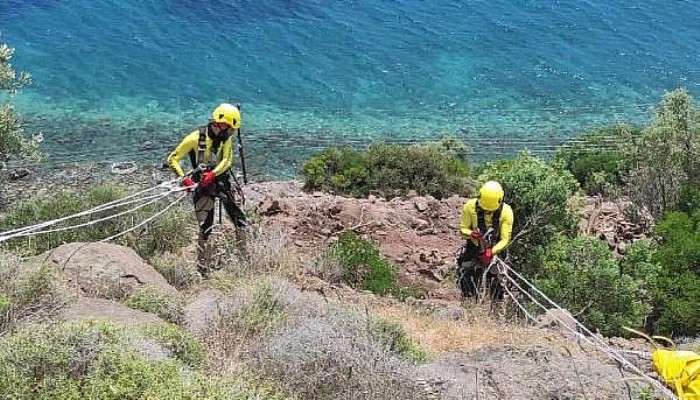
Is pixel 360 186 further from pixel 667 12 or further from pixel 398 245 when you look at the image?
pixel 667 12

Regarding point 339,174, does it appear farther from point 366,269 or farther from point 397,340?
point 397,340

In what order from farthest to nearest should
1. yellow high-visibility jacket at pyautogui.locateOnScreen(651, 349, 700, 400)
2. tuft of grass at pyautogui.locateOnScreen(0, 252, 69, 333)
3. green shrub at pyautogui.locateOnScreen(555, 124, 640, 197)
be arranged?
green shrub at pyautogui.locateOnScreen(555, 124, 640, 197)
tuft of grass at pyautogui.locateOnScreen(0, 252, 69, 333)
yellow high-visibility jacket at pyautogui.locateOnScreen(651, 349, 700, 400)

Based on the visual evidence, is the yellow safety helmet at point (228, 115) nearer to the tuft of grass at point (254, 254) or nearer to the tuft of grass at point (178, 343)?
the tuft of grass at point (254, 254)

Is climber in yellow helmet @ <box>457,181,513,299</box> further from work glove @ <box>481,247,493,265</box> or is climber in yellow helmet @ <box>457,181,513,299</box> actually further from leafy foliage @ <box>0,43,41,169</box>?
leafy foliage @ <box>0,43,41,169</box>

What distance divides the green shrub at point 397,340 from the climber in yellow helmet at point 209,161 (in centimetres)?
351

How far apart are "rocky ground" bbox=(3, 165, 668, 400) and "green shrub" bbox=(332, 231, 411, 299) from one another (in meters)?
0.56

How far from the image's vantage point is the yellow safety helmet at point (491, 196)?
9.27m

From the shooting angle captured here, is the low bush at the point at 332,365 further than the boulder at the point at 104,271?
No

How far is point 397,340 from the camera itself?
23.2ft

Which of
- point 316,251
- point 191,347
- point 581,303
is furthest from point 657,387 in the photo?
point 316,251

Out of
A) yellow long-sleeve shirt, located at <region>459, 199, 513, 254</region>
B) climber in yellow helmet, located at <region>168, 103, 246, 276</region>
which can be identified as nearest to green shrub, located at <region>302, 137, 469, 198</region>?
yellow long-sleeve shirt, located at <region>459, 199, 513, 254</region>

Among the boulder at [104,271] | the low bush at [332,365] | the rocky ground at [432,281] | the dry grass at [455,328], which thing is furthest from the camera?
the dry grass at [455,328]

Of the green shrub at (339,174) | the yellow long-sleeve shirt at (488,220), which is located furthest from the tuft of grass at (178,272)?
the green shrub at (339,174)

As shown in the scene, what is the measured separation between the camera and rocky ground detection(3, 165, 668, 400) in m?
6.26
